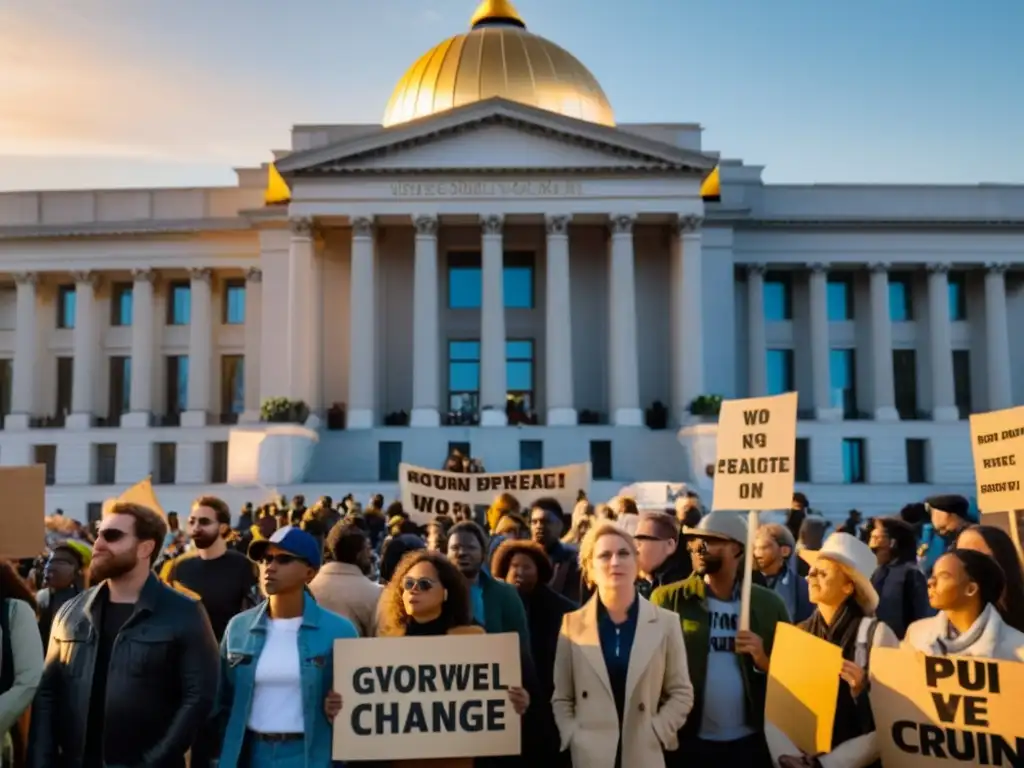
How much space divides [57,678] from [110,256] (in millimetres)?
48180

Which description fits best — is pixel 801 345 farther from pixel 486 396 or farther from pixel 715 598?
pixel 715 598

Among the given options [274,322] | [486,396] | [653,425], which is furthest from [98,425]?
[653,425]

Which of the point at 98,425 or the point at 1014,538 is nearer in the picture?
the point at 1014,538

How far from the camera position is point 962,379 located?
51.8m

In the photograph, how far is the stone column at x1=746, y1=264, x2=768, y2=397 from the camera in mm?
48875

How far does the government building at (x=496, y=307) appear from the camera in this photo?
1619 inches

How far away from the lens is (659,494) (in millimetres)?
26016

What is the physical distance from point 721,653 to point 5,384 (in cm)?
5282

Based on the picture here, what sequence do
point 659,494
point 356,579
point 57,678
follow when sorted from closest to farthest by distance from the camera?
point 57,678 → point 356,579 → point 659,494

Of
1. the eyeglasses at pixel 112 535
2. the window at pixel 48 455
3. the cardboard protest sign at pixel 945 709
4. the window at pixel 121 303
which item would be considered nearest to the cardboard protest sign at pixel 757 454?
the cardboard protest sign at pixel 945 709

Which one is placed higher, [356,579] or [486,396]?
[486,396]

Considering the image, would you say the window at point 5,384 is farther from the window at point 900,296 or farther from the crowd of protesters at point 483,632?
the crowd of protesters at point 483,632

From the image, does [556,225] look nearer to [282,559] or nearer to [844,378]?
[844,378]

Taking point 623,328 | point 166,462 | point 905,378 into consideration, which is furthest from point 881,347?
point 166,462
